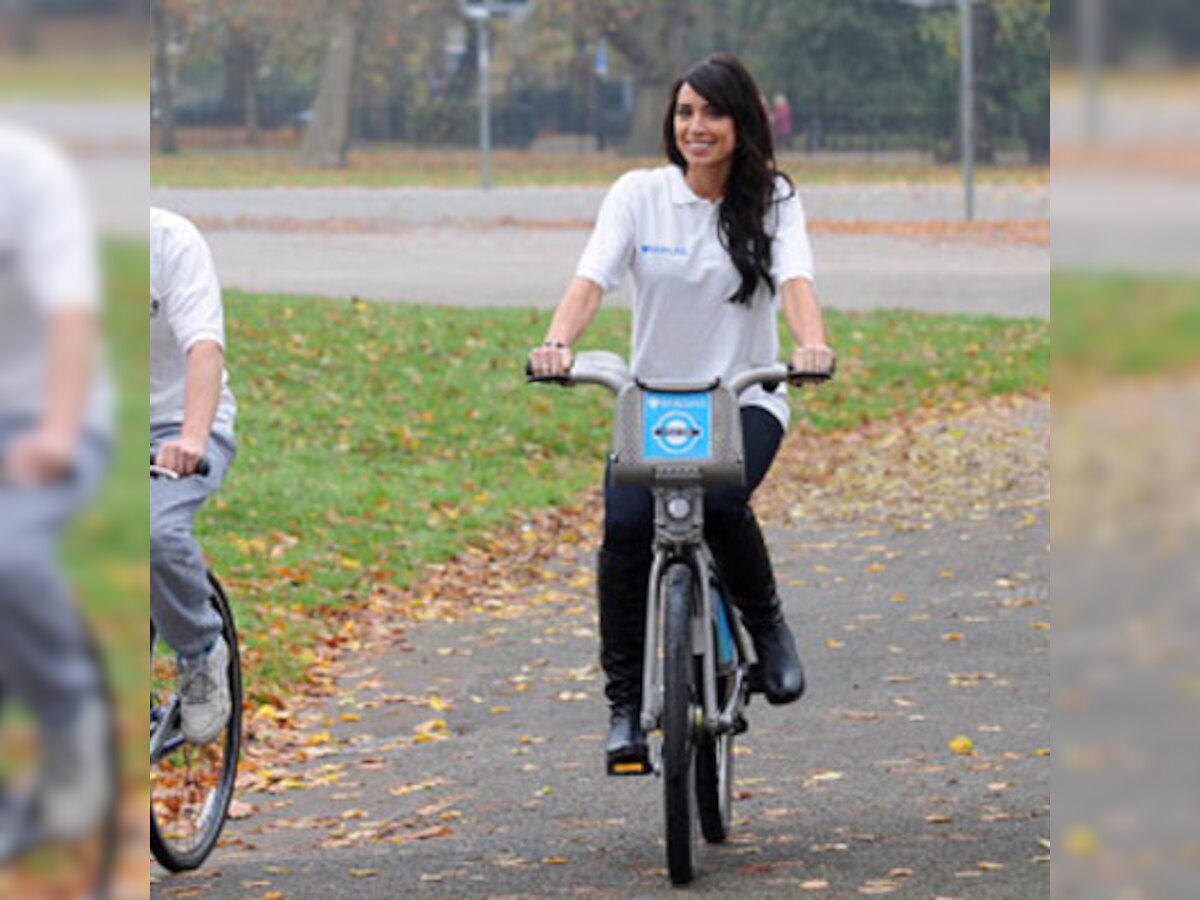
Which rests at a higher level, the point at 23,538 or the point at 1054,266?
the point at 1054,266

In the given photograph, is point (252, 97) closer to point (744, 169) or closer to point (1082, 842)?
point (744, 169)

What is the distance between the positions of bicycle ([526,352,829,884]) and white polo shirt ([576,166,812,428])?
163 millimetres

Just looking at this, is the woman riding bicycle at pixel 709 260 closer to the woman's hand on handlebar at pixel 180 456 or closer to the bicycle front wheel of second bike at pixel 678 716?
the bicycle front wheel of second bike at pixel 678 716

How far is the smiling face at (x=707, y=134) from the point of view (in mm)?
5844

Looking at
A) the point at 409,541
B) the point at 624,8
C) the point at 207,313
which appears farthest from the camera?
the point at 624,8

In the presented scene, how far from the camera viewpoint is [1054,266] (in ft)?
5.53

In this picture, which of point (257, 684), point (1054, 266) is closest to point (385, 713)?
point (257, 684)

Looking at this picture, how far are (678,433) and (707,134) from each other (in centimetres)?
66

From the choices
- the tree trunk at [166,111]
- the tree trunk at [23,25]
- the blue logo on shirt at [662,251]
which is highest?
the tree trunk at [166,111]

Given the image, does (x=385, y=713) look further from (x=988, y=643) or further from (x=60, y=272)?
(x=60, y=272)

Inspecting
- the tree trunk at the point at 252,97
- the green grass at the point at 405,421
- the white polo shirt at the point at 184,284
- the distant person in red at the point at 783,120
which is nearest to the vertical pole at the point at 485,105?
the tree trunk at the point at 252,97

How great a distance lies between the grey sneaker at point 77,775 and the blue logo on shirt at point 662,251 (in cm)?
436

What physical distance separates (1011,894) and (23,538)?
14.5ft

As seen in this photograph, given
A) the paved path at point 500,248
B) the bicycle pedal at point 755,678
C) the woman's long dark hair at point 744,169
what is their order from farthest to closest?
the paved path at point 500,248 < the bicycle pedal at point 755,678 < the woman's long dark hair at point 744,169
